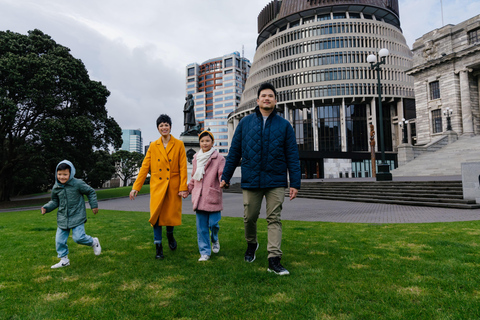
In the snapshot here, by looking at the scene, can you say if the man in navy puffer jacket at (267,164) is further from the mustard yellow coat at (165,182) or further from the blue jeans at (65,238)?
the blue jeans at (65,238)

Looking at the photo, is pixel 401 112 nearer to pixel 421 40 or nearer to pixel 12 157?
pixel 421 40

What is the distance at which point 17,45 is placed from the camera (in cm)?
2177

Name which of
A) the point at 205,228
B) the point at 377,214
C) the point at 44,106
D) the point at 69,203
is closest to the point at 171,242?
the point at 205,228

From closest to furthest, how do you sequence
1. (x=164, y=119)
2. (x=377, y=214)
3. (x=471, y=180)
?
(x=164, y=119)
(x=377, y=214)
(x=471, y=180)

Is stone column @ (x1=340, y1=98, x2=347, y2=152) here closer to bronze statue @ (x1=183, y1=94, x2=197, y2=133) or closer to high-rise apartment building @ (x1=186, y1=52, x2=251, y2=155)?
bronze statue @ (x1=183, y1=94, x2=197, y2=133)

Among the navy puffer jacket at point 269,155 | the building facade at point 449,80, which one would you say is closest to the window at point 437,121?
the building facade at point 449,80

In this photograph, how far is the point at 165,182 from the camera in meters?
4.42

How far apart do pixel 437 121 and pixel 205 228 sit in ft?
138

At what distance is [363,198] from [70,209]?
13.9 meters

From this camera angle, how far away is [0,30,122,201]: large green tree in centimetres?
1991

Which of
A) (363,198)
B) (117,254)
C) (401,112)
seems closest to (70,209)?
(117,254)

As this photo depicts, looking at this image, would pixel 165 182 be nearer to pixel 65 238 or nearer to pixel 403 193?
pixel 65 238

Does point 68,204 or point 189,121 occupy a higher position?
point 189,121

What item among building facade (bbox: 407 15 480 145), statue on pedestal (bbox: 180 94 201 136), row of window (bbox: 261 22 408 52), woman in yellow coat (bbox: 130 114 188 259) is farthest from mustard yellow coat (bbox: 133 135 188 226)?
row of window (bbox: 261 22 408 52)
